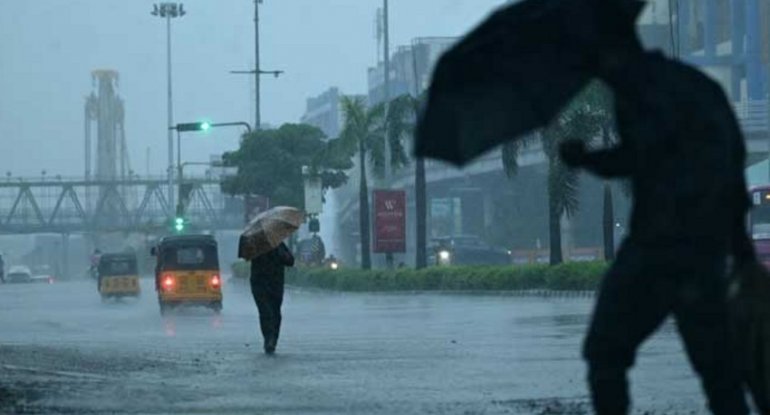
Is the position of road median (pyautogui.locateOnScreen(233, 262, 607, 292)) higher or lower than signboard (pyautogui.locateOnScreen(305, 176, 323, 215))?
lower

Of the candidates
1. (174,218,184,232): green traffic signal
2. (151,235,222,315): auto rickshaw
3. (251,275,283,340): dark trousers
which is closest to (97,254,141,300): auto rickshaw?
(174,218,184,232): green traffic signal

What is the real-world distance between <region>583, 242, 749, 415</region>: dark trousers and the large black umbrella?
81 cm

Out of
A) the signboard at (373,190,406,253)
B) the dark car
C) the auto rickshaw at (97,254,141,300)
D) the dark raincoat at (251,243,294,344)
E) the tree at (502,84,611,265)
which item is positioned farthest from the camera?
the dark car

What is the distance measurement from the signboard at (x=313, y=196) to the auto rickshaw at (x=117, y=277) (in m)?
7.04

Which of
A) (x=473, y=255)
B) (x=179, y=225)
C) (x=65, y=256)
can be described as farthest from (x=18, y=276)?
(x=473, y=255)

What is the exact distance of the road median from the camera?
49.5 metres

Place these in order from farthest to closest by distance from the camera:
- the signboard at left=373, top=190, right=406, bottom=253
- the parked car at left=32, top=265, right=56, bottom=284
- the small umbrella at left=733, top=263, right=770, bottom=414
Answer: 1. the parked car at left=32, top=265, right=56, bottom=284
2. the signboard at left=373, top=190, right=406, bottom=253
3. the small umbrella at left=733, top=263, right=770, bottom=414

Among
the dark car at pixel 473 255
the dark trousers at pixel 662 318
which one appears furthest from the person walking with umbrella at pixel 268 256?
the dark car at pixel 473 255

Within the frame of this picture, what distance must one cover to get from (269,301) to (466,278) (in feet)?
110

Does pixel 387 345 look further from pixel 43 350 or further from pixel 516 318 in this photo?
pixel 516 318

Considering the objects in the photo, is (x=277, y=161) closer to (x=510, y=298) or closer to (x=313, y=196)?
(x=313, y=196)

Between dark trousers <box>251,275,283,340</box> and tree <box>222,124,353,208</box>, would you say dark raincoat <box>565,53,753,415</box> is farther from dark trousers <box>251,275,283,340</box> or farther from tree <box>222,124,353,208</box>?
tree <box>222,124,353,208</box>

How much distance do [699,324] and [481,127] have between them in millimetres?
1300

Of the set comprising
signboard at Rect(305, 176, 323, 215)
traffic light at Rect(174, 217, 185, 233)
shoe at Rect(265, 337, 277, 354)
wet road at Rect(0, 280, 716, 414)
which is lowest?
wet road at Rect(0, 280, 716, 414)
